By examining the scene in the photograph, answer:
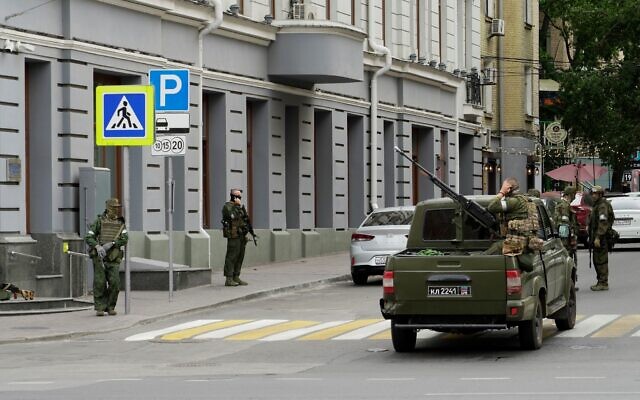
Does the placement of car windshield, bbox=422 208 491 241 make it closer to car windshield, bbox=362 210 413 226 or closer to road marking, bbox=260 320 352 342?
road marking, bbox=260 320 352 342

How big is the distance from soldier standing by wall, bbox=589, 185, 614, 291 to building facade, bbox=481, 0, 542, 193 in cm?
2737

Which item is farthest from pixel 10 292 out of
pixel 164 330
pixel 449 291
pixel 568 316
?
pixel 449 291

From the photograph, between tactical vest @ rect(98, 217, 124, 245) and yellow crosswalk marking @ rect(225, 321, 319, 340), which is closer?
yellow crosswalk marking @ rect(225, 321, 319, 340)

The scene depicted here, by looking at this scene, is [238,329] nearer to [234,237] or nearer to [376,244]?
[234,237]

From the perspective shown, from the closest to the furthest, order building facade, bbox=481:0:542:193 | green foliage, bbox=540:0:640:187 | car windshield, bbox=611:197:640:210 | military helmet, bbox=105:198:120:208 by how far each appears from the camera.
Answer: military helmet, bbox=105:198:120:208 < car windshield, bbox=611:197:640:210 < building facade, bbox=481:0:542:193 < green foliage, bbox=540:0:640:187

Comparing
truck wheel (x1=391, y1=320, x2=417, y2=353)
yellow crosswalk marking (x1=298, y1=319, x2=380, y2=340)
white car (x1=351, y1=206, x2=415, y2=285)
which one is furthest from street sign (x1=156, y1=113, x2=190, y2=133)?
truck wheel (x1=391, y1=320, x2=417, y2=353)

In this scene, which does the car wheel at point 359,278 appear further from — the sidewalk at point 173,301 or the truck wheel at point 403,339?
the truck wheel at point 403,339

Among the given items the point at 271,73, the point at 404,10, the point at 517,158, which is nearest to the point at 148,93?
the point at 271,73

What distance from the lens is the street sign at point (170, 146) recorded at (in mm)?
24000

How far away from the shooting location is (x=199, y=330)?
20594 millimetres

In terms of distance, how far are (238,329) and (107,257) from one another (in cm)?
243

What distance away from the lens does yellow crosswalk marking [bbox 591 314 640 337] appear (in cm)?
1872

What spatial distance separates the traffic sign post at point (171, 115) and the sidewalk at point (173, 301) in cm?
84

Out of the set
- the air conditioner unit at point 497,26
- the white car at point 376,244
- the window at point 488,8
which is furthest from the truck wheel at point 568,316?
the window at point 488,8
